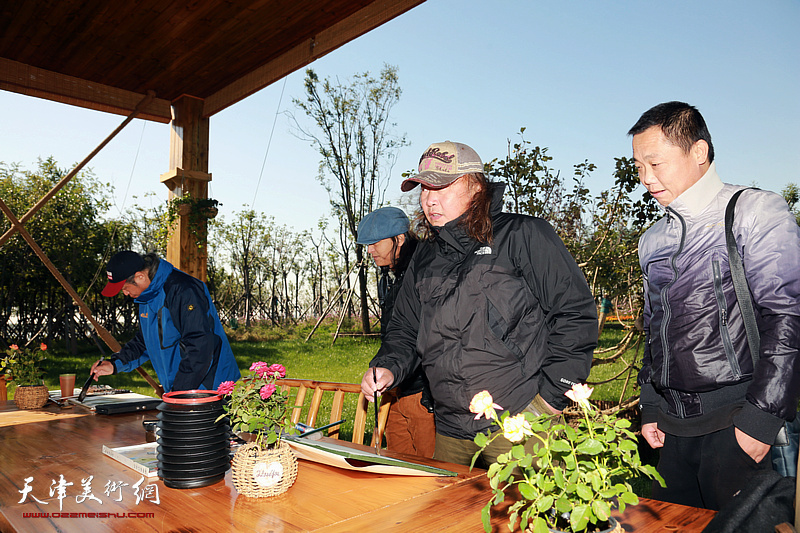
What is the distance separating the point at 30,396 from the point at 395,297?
174 centimetres

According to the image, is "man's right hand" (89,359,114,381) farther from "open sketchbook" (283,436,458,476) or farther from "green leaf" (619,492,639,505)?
"green leaf" (619,492,639,505)

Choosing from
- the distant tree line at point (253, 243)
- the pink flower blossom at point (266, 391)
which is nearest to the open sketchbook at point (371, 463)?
the pink flower blossom at point (266, 391)

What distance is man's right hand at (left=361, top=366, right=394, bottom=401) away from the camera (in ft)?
5.08

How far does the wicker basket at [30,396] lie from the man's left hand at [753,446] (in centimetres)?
277

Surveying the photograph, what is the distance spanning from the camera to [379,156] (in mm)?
10172

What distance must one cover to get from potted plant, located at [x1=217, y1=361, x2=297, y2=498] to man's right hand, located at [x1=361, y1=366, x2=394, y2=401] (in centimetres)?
33

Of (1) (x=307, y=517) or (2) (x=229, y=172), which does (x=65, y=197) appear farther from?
(1) (x=307, y=517)

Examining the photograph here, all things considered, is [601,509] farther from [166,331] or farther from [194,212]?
[194,212]

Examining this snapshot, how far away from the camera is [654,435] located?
148 cm

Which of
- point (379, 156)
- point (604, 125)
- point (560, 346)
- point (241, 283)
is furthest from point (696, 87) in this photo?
point (241, 283)

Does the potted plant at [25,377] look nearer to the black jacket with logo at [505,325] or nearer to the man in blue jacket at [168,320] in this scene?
the man in blue jacket at [168,320]

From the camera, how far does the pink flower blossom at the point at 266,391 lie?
1214mm

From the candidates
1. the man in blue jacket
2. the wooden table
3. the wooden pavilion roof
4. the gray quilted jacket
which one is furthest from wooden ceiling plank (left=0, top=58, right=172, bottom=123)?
the gray quilted jacket

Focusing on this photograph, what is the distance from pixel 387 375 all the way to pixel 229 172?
975 cm
